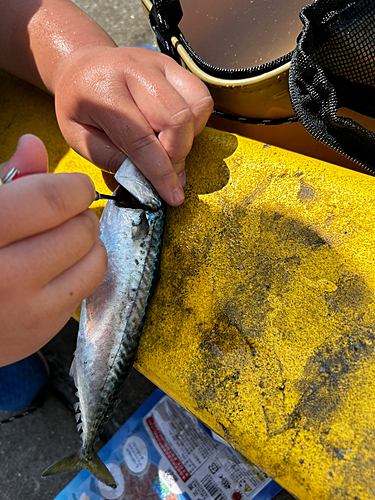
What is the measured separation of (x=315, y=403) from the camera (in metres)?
1.10

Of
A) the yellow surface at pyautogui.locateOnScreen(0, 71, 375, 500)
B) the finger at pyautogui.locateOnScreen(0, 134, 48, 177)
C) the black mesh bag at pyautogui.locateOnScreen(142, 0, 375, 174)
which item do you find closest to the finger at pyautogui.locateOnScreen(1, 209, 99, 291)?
the finger at pyautogui.locateOnScreen(0, 134, 48, 177)

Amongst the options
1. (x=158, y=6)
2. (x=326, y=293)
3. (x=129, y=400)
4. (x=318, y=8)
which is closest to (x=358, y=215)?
(x=326, y=293)

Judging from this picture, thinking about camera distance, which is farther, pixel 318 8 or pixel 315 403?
pixel 318 8

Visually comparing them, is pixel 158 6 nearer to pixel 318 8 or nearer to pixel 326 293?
pixel 318 8

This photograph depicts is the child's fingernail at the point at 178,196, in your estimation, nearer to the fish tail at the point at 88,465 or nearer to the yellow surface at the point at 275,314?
the yellow surface at the point at 275,314

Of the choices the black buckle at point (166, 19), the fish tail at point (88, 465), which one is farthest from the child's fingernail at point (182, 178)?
the fish tail at point (88, 465)

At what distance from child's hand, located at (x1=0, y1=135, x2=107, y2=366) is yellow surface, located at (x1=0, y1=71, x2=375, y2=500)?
463 mm

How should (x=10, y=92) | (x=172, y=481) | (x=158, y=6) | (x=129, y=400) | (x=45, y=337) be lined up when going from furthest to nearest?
(x=129, y=400) → (x=10, y=92) → (x=172, y=481) → (x=158, y=6) → (x=45, y=337)

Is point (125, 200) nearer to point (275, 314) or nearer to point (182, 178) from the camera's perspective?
point (182, 178)

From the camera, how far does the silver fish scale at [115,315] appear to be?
1.32 meters

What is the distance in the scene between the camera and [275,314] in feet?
4.07

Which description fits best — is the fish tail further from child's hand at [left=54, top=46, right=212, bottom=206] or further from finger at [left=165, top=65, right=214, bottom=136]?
finger at [left=165, top=65, right=214, bottom=136]

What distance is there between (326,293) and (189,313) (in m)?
0.52

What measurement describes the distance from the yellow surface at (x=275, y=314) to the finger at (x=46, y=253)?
53 centimetres
